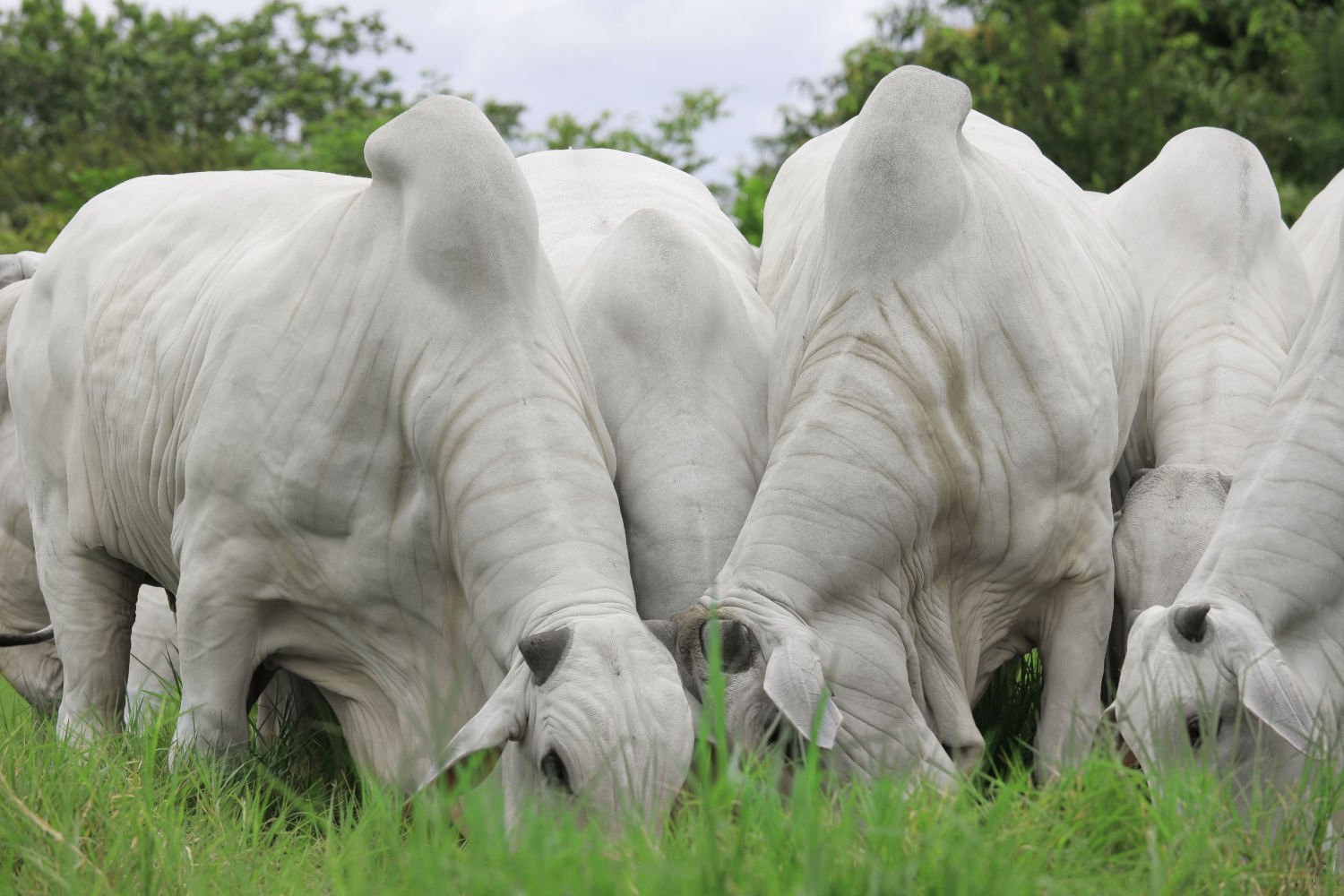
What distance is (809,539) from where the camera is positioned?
12.3 ft

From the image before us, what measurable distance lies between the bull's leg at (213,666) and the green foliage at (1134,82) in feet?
29.7

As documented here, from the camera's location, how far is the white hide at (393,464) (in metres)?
3.68

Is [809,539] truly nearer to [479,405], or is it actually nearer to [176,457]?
[479,405]

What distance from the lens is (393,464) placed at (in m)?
3.93

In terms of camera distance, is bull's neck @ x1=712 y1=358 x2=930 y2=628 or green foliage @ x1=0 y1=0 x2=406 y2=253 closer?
bull's neck @ x1=712 y1=358 x2=930 y2=628

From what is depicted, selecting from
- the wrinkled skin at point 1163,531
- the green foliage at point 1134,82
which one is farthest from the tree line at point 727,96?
the wrinkled skin at point 1163,531

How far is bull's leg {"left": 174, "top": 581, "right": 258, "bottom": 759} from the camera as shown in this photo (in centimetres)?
405

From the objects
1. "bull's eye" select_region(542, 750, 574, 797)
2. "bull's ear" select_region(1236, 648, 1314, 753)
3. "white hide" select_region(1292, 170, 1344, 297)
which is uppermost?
"white hide" select_region(1292, 170, 1344, 297)

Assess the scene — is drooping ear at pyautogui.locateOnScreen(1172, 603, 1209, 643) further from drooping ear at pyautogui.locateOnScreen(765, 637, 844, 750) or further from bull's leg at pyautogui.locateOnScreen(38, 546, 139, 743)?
bull's leg at pyautogui.locateOnScreen(38, 546, 139, 743)

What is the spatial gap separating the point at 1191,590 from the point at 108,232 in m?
3.37

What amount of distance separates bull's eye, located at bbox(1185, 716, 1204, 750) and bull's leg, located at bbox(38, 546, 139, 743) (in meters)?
3.13

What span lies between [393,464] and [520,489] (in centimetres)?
41

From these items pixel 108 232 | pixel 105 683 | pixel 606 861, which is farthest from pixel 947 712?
pixel 108 232

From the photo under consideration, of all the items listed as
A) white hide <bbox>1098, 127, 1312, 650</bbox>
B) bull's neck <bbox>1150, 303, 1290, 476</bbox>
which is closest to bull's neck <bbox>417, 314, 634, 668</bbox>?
white hide <bbox>1098, 127, 1312, 650</bbox>
